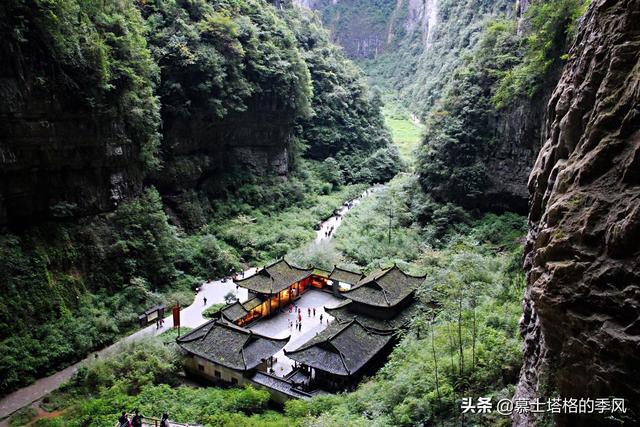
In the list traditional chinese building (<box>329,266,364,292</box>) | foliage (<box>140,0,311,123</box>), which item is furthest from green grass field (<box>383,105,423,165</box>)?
traditional chinese building (<box>329,266,364,292</box>)

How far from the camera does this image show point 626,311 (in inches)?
329

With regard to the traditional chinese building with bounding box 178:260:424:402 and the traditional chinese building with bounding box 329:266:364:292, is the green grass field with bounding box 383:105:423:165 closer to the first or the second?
the traditional chinese building with bounding box 329:266:364:292

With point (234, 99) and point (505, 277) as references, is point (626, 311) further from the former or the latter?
point (234, 99)

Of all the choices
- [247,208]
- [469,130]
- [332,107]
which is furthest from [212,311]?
[332,107]

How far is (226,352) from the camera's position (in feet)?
83.1

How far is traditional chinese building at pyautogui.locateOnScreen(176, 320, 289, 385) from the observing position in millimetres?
24812

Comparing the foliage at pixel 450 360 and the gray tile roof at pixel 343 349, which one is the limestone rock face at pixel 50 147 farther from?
the foliage at pixel 450 360

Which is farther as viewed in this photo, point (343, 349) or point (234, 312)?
point (234, 312)

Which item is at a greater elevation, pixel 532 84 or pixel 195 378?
pixel 532 84

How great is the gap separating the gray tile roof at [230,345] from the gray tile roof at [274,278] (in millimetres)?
6034

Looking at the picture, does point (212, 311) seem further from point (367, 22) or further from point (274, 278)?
point (367, 22)

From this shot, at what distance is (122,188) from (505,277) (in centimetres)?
2539

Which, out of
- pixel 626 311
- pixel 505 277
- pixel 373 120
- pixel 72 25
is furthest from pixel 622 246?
pixel 373 120

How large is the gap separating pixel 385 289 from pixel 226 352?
32.3 ft
